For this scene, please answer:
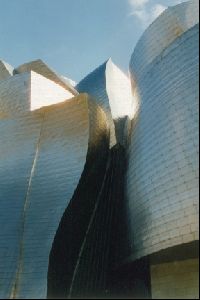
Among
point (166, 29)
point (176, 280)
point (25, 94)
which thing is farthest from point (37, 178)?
point (166, 29)

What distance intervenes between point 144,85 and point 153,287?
5.99m

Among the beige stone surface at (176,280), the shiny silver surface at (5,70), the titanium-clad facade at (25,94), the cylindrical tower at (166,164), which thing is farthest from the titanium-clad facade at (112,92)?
Result: the beige stone surface at (176,280)

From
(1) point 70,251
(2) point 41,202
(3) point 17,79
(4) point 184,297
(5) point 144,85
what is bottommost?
(4) point 184,297

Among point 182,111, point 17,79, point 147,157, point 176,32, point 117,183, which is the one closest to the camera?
point 182,111

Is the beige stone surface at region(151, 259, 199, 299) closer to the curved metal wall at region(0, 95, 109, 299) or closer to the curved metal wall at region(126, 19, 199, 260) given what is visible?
the curved metal wall at region(126, 19, 199, 260)

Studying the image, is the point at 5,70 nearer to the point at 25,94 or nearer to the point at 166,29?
the point at 25,94

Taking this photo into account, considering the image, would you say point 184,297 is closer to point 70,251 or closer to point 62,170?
point 70,251

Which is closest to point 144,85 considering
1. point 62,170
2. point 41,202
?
point 62,170

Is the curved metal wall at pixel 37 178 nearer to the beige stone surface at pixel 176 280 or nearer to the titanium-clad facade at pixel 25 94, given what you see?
the titanium-clad facade at pixel 25 94

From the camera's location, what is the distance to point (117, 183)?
51.4ft

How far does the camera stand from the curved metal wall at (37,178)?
13133mm

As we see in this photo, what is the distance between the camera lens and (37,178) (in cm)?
1490

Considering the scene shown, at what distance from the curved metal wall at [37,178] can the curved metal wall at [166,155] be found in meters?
1.76

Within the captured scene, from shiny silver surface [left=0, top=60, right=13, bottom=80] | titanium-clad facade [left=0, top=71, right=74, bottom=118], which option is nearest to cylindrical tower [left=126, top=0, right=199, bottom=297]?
titanium-clad facade [left=0, top=71, right=74, bottom=118]
